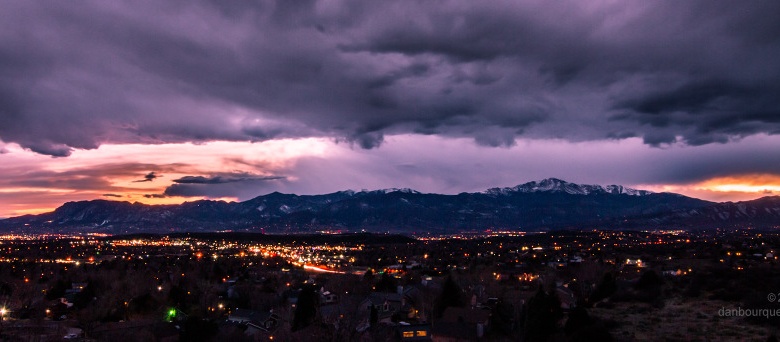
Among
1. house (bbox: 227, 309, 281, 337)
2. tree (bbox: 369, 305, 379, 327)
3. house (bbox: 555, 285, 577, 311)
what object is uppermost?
house (bbox: 555, 285, 577, 311)

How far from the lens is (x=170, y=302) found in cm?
5456

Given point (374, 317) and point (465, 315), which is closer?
point (465, 315)

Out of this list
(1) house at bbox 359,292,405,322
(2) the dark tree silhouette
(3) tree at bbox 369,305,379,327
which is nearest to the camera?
(3) tree at bbox 369,305,379,327

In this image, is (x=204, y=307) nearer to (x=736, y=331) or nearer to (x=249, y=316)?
(x=249, y=316)

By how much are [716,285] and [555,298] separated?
2270 cm

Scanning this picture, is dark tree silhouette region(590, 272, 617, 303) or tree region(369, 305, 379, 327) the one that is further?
dark tree silhouette region(590, 272, 617, 303)

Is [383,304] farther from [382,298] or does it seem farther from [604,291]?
[604,291]

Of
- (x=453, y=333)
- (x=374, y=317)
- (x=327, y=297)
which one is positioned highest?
(x=374, y=317)

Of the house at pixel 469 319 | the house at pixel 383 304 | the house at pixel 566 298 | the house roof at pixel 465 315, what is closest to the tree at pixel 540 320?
the house at pixel 469 319

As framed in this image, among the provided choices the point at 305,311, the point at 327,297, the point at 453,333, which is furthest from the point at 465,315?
the point at 327,297

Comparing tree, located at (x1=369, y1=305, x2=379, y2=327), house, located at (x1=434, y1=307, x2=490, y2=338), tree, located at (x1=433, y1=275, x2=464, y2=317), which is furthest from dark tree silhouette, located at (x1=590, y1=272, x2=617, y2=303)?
tree, located at (x1=369, y1=305, x2=379, y2=327)

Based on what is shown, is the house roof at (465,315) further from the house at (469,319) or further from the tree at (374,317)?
the tree at (374,317)

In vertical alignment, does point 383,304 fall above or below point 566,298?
below

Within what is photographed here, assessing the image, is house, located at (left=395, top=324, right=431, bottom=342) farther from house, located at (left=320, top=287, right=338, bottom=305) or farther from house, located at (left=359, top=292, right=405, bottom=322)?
house, located at (left=320, top=287, right=338, bottom=305)
